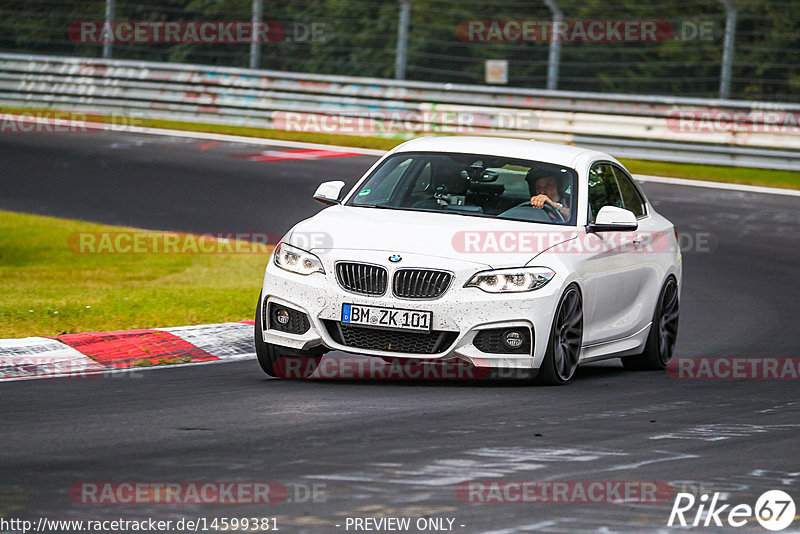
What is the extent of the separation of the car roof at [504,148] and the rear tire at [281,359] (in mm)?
1851

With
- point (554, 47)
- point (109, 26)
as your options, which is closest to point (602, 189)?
point (554, 47)

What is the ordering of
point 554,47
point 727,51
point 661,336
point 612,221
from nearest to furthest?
point 612,221
point 661,336
point 727,51
point 554,47

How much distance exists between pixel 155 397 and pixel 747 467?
3295 millimetres

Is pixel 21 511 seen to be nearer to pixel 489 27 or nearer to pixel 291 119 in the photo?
pixel 291 119

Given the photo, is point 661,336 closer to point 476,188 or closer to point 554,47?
point 476,188

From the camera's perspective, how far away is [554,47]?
23641 mm

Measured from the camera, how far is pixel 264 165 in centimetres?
2261

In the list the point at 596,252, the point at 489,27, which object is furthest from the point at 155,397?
the point at 489,27

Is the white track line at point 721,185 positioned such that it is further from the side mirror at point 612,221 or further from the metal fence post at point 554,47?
the side mirror at point 612,221

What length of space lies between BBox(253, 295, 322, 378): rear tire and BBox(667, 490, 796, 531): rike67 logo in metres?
3.50

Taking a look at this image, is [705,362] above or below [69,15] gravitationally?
below

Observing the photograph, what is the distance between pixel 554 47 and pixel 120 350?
15099 millimetres

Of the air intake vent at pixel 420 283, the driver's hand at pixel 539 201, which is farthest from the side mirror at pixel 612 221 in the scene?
the air intake vent at pixel 420 283

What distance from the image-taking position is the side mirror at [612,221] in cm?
936
